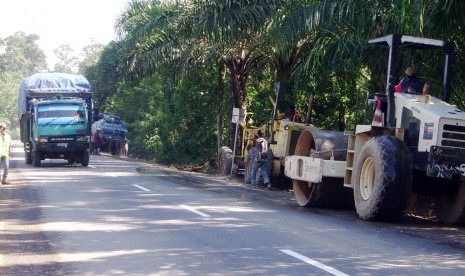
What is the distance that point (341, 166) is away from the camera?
15719 millimetres

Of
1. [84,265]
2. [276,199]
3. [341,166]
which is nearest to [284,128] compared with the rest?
[276,199]

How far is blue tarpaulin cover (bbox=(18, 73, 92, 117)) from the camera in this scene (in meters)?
33.5

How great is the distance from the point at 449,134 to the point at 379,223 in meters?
1.97

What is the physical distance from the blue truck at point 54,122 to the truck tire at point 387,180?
19531mm

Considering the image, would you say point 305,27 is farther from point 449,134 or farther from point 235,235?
point 235,235

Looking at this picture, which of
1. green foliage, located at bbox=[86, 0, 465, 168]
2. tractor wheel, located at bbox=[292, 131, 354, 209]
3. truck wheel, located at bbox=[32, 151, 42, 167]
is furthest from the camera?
truck wheel, located at bbox=[32, 151, 42, 167]

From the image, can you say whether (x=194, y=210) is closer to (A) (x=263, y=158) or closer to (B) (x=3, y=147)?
(A) (x=263, y=158)

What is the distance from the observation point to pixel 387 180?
13297 mm

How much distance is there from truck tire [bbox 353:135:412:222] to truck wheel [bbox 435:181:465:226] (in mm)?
1129

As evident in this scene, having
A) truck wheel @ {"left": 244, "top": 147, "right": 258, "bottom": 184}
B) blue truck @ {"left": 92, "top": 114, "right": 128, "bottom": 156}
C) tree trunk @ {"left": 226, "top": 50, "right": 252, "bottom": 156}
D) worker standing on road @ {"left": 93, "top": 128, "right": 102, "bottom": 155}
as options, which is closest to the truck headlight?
tree trunk @ {"left": 226, "top": 50, "right": 252, "bottom": 156}

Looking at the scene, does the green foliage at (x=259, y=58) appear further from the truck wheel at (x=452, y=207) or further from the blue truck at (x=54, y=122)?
the blue truck at (x=54, y=122)

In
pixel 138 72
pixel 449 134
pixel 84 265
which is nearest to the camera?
pixel 84 265

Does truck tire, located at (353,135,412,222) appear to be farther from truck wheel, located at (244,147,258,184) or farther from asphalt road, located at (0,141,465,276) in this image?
truck wheel, located at (244,147,258,184)

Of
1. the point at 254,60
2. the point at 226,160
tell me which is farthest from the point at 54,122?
the point at 254,60
